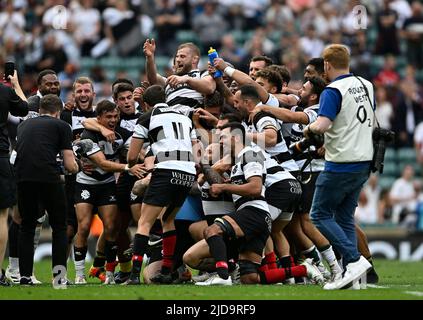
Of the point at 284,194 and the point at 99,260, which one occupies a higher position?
the point at 284,194

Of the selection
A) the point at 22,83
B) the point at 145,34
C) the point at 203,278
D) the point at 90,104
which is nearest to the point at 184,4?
the point at 145,34

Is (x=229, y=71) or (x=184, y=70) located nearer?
(x=229, y=71)

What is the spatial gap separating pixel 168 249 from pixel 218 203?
826 millimetres

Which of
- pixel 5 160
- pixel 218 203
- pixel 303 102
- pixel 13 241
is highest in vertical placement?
pixel 303 102

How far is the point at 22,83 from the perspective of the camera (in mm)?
21719

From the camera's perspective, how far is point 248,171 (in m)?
12.2

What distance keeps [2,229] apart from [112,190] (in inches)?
79.5

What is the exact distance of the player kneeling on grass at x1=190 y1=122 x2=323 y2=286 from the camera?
1217cm

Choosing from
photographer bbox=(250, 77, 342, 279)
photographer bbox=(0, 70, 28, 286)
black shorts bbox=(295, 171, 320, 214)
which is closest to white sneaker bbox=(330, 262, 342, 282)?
photographer bbox=(250, 77, 342, 279)

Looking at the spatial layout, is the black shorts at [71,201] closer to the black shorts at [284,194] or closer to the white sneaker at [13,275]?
the white sneaker at [13,275]

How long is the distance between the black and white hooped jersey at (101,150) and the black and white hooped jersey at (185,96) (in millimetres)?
803

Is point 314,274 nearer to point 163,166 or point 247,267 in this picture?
point 247,267

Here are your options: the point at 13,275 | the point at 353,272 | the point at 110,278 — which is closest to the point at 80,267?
the point at 110,278
